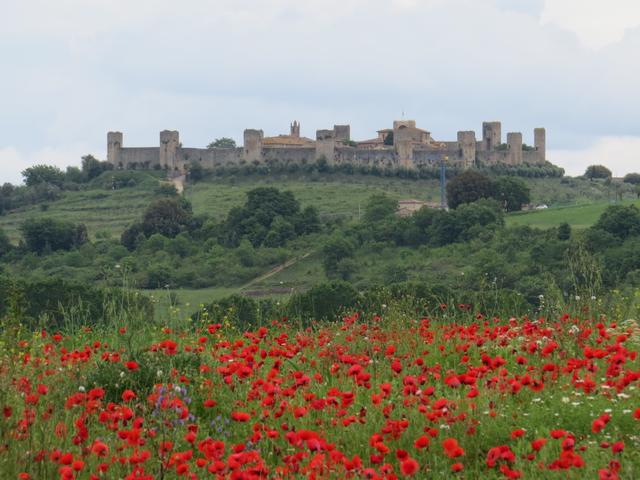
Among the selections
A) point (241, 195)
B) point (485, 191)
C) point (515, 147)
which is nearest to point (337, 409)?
point (485, 191)

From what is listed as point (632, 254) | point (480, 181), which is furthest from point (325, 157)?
point (632, 254)

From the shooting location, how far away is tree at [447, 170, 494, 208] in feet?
280

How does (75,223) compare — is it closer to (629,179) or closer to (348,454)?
(629,179)

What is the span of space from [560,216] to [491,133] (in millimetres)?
33916

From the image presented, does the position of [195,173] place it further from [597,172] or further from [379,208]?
[597,172]

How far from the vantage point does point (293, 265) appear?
7238 cm

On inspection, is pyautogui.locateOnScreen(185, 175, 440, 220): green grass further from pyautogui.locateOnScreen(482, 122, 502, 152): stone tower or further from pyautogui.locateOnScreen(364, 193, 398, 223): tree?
pyautogui.locateOnScreen(482, 122, 502, 152): stone tower

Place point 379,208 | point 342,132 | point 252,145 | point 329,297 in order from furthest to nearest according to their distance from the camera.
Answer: point 342,132 → point 252,145 → point 379,208 → point 329,297

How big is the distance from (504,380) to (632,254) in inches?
1932

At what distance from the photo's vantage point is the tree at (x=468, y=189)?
8531 centimetres

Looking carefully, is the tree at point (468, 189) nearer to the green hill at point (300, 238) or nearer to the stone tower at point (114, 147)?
the green hill at point (300, 238)

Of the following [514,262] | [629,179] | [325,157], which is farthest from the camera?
[629,179]

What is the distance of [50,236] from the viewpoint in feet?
260

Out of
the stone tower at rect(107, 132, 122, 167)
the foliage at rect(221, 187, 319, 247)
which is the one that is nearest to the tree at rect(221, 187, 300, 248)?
the foliage at rect(221, 187, 319, 247)
